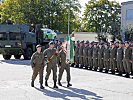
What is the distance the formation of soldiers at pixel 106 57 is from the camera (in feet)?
53.4

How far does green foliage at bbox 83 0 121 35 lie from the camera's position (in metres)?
69.0

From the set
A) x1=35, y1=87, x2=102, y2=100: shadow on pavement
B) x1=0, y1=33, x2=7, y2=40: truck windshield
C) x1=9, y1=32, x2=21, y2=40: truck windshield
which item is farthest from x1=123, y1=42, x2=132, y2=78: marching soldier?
x1=0, y1=33, x2=7, y2=40: truck windshield

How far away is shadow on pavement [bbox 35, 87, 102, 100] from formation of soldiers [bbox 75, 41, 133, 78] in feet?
15.3

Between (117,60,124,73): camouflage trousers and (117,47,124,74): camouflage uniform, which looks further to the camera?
(117,60,124,73): camouflage trousers

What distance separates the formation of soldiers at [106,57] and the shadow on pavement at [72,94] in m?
4.67

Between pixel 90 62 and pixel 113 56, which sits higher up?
pixel 113 56

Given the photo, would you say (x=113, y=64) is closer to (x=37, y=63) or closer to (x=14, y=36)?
(x=37, y=63)

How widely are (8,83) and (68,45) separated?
3.05 meters

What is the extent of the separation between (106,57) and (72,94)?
22.3 feet

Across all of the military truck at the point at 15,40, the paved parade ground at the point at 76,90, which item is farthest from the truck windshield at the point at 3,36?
the paved parade ground at the point at 76,90

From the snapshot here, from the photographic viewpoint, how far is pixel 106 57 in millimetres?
17922

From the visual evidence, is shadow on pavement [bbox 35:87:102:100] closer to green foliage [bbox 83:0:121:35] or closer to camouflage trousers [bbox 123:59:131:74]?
camouflage trousers [bbox 123:59:131:74]

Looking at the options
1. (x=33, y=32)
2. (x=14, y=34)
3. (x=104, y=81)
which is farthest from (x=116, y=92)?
(x=33, y=32)

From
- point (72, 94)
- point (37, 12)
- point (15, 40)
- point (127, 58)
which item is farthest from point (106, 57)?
point (37, 12)
